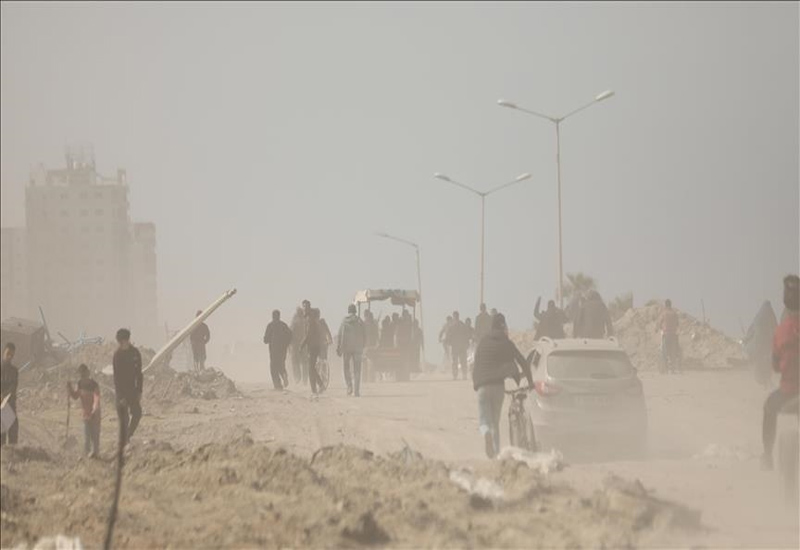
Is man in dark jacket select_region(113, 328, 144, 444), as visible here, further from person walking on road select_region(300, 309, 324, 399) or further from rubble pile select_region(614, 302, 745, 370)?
rubble pile select_region(614, 302, 745, 370)

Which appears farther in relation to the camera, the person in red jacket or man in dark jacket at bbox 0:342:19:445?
man in dark jacket at bbox 0:342:19:445

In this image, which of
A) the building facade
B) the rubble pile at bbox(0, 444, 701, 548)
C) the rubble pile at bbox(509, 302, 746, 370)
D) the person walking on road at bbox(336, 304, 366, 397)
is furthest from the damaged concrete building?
the rubble pile at bbox(0, 444, 701, 548)

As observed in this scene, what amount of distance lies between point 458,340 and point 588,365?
2459cm

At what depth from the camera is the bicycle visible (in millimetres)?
19641

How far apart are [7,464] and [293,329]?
21387 millimetres

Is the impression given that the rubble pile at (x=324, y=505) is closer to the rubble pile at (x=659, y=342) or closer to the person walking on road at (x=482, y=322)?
the person walking on road at (x=482, y=322)

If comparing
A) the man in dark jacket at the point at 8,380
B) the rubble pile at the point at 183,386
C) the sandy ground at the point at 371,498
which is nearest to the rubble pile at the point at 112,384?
the rubble pile at the point at 183,386

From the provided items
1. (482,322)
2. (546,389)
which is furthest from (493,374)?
(482,322)

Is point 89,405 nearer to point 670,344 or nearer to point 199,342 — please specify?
point 199,342

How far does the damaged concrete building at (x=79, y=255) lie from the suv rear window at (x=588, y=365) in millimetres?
138595

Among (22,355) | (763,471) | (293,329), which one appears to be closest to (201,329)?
(293,329)

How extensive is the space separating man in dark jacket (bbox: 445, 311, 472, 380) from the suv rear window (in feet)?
75.9

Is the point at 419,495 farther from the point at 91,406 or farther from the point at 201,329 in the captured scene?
the point at 201,329

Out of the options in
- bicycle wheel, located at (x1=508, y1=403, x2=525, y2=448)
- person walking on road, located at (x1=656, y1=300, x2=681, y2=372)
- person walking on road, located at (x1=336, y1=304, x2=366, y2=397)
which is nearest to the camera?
bicycle wheel, located at (x1=508, y1=403, x2=525, y2=448)
